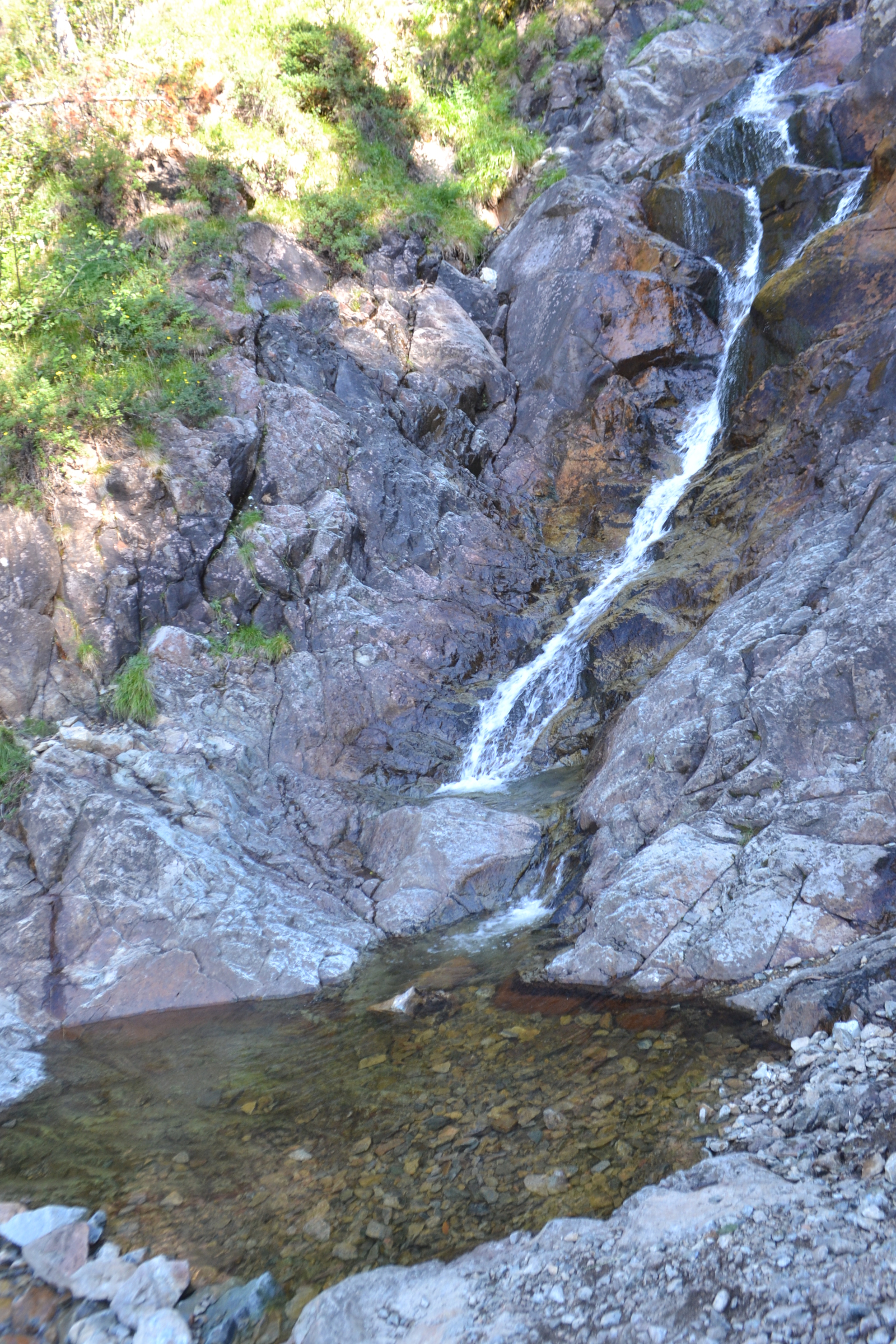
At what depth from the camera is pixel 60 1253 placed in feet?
11.6

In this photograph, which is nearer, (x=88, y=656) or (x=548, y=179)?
(x=88, y=656)

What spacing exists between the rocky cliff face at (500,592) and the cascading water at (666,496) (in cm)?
17

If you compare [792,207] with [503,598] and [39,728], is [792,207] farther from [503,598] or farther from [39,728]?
[39,728]

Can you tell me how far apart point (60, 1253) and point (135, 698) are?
616cm

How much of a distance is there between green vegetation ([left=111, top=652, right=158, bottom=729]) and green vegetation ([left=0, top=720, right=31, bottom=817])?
1142 mm

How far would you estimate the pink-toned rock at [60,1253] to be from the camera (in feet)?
11.3

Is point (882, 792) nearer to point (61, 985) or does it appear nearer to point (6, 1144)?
point (6, 1144)

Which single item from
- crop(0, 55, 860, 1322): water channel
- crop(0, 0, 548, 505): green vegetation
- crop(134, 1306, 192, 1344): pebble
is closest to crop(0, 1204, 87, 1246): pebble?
crop(0, 55, 860, 1322): water channel

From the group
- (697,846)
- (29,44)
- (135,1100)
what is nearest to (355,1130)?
(135,1100)

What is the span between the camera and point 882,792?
5383 millimetres

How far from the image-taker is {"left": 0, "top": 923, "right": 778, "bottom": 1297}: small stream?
368cm

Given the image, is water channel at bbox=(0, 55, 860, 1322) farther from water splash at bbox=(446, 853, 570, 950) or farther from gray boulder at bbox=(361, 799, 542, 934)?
gray boulder at bbox=(361, 799, 542, 934)

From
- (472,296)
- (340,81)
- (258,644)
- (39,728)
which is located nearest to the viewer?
(39,728)

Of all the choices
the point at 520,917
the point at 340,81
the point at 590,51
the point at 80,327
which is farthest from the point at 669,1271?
the point at 590,51
